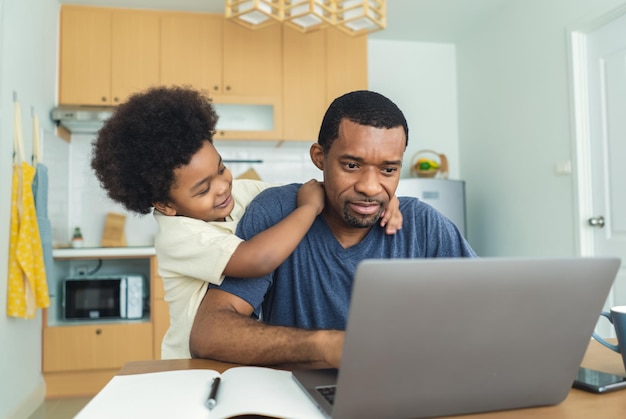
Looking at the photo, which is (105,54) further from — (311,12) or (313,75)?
(311,12)

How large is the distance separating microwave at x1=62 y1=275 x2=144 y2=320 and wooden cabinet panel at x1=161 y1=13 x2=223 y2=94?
4.85 ft

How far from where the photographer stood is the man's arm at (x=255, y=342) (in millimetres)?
838

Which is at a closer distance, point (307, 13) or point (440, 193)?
point (307, 13)

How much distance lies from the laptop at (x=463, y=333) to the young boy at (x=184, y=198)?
0.51 meters

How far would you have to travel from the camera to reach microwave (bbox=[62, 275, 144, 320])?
3.64 meters

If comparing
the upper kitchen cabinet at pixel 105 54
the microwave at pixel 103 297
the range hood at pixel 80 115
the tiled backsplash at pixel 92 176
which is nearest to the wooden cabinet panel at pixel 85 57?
the upper kitchen cabinet at pixel 105 54

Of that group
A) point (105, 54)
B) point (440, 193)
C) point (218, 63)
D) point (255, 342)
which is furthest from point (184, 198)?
point (440, 193)

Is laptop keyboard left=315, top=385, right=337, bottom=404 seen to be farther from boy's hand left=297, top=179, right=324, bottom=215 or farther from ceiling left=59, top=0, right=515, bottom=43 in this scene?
ceiling left=59, top=0, right=515, bottom=43

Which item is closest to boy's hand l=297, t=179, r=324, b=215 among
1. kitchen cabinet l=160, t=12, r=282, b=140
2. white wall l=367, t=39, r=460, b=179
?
kitchen cabinet l=160, t=12, r=282, b=140

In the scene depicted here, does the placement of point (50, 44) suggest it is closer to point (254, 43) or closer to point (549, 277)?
point (254, 43)

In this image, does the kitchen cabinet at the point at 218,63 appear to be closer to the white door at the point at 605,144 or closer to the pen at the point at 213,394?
the white door at the point at 605,144

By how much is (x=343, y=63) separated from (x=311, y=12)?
1.40 meters

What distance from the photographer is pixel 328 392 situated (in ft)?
2.22

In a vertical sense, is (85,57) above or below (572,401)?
above
